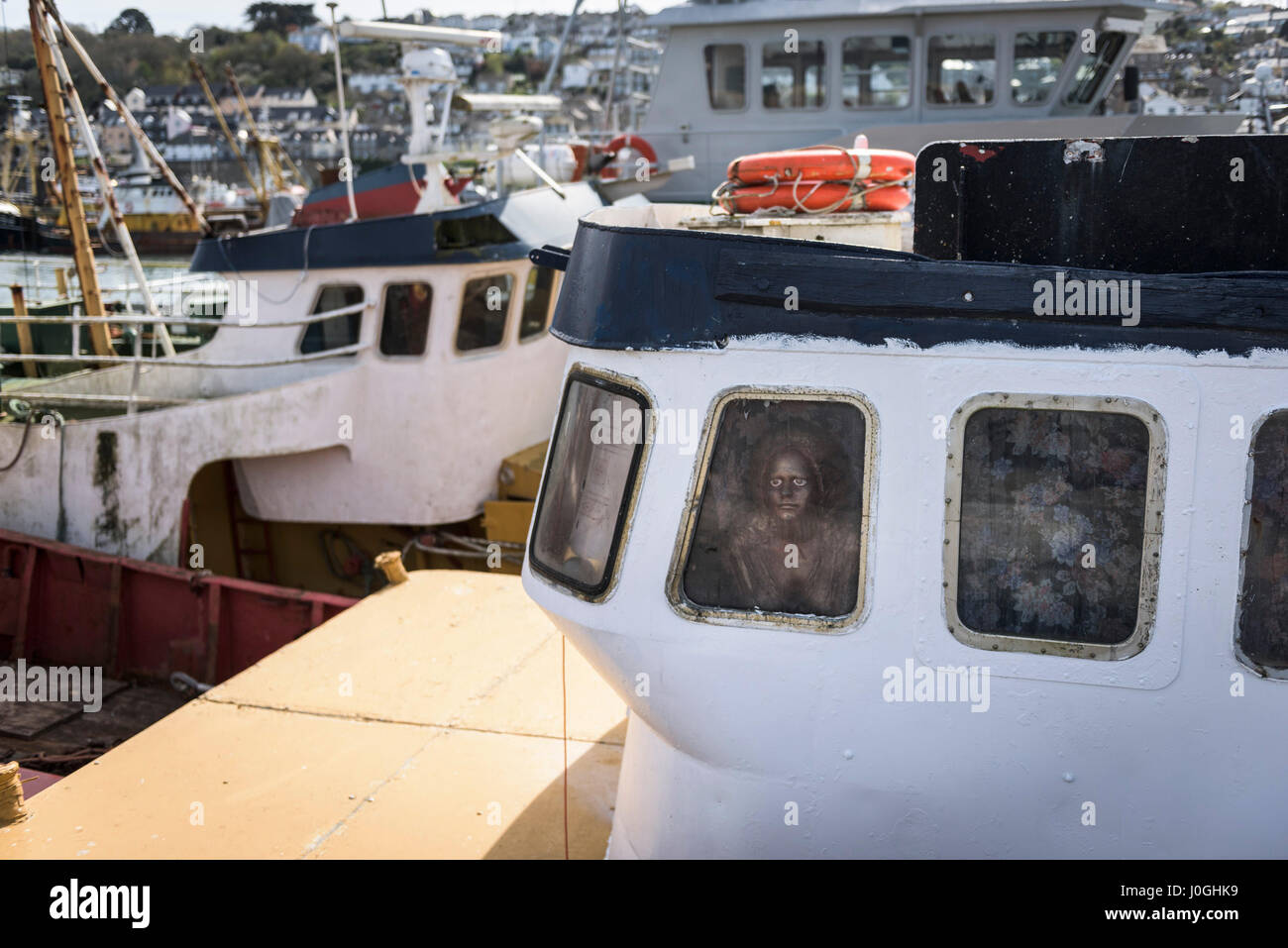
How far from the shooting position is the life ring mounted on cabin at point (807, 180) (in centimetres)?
487

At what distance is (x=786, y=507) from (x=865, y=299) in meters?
0.58

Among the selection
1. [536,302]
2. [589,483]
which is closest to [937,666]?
[589,483]

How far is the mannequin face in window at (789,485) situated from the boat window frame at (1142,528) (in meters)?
0.36

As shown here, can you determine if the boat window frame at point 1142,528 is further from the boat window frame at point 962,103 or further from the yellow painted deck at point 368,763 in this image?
the boat window frame at point 962,103

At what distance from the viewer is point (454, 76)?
10031mm

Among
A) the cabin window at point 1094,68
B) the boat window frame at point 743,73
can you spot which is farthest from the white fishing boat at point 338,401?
the cabin window at point 1094,68

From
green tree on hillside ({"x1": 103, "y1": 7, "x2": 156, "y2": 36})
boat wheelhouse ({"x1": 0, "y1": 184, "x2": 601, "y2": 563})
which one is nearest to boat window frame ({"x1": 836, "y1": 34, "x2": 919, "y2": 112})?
boat wheelhouse ({"x1": 0, "y1": 184, "x2": 601, "y2": 563})

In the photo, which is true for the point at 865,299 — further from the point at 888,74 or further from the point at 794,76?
the point at 794,76

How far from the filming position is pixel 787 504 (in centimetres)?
306

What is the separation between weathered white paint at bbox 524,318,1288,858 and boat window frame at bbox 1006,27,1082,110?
504 inches
